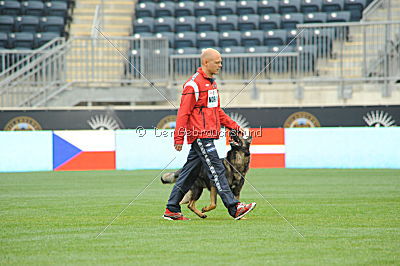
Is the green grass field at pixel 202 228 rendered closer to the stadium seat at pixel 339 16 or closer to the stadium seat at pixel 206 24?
the stadium seat at pixel 339 16

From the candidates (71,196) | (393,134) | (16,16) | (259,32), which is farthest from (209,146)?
(16,16)

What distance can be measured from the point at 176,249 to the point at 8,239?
1.68 metres

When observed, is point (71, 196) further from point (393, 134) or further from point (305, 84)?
point (305, 84)

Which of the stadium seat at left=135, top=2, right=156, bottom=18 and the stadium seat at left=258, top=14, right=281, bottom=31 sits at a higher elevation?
the stadium seat at left=135, top=2, right=156, bottom=18

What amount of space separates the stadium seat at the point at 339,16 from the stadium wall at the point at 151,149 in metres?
6.50

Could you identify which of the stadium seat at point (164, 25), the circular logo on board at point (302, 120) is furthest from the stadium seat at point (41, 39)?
the circular logo on board at point (302, 120)

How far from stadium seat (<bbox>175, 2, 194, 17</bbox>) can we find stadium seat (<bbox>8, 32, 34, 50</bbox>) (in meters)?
4.92

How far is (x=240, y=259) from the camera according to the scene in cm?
555

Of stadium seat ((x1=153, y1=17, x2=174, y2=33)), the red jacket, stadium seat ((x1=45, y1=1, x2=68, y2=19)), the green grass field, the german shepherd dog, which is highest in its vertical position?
stadium seat ((x1=45, y1=1, x2=68, y2=19))

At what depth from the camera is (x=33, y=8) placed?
25141 mm

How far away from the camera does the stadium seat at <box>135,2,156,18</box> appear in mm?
25359

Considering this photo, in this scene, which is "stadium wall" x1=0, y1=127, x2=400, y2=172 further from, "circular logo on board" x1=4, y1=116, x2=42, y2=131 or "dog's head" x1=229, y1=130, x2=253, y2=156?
"dog's head" x1=229, y1=130, x2=253, y2=156

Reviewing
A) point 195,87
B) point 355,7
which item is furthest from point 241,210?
point 355,7

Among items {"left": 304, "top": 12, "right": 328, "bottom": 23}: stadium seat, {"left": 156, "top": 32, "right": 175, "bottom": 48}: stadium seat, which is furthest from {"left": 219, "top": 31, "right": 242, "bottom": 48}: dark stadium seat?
{"left": 304, "top": 12, "right": 328, "bottom": 23}: stadium seat
